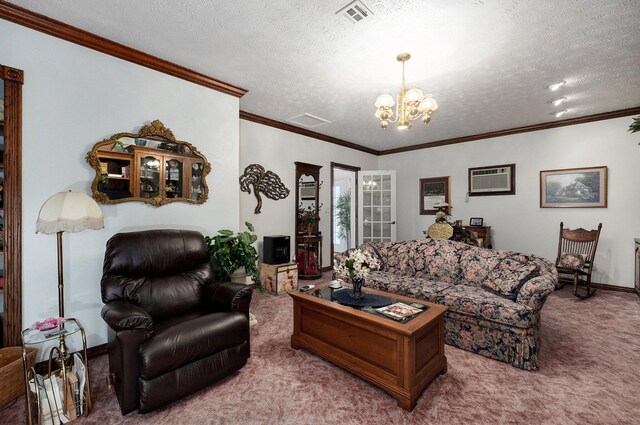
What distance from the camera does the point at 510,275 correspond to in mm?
2818

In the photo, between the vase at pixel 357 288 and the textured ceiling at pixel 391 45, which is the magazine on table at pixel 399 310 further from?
the textured ceiling at pixel 391 45

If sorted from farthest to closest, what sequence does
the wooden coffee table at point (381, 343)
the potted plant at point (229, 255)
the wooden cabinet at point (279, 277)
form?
the wooden cabinet at point (279, 277)
the potted plant at point (229, 255)
the wooden coffee table at point (381, 343)

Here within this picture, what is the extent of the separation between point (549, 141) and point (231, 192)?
16.9 ft

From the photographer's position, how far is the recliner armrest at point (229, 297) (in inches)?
90.0

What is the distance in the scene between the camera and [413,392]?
1874 millimetres

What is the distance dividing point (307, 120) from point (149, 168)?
2.58 metres

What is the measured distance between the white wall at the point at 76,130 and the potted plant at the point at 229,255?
409 mm

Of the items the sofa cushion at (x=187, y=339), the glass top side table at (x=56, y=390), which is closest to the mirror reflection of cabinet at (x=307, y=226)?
the sofa cushion at (x=187, y=339)

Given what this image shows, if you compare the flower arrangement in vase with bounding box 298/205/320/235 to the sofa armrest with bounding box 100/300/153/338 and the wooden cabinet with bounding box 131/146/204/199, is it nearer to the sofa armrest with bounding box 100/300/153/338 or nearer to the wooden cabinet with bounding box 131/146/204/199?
the wooden cabinet with bounding box 131/146/204/199

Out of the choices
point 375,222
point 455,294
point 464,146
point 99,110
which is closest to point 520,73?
point 455,294

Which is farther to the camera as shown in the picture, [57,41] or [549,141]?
[549,141]

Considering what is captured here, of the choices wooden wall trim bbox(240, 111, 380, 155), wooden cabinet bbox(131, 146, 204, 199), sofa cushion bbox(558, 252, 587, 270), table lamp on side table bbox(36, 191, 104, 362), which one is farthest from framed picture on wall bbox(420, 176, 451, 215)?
table lamp on side table bbox(36, 191, 104, 362)

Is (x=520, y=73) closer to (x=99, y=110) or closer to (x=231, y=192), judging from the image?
(x=231, y=192)

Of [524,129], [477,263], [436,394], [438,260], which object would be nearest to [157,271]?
[436,394]
